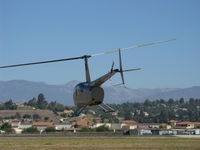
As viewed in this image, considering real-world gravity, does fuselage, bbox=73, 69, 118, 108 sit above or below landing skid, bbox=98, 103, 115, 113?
above

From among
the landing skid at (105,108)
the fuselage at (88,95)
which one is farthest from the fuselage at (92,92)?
the landing skid at (105,108)

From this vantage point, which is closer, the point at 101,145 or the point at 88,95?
the point at 88,95

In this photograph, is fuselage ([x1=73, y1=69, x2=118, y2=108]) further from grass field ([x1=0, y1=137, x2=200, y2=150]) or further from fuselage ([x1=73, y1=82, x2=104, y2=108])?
grass field ([x1=0, y1=137, x2=200, y2=150])

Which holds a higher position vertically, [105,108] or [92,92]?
[92,92]

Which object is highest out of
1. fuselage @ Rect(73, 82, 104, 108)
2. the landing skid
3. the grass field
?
fuselage @ Rect(73, 82, 104, 108)

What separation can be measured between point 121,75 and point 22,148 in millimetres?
16350

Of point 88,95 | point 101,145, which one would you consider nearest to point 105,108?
point 88,95

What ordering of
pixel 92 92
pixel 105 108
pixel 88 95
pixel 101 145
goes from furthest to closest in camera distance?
pixel 101 145, pixel 105 108, pixel 88 95, pixel 92 92

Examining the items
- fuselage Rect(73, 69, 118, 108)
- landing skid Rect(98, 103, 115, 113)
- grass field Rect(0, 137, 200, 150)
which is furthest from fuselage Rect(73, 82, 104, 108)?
grass field Rect(0, 137, 200, 150)

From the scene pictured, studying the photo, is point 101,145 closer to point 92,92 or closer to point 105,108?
point 105,108

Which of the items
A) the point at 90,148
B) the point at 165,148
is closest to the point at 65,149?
the point at 90,148

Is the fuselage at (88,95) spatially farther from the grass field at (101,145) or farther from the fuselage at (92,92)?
the grass field at (101,145)

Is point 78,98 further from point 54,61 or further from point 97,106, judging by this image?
point 54,61

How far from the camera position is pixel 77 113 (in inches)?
2192
